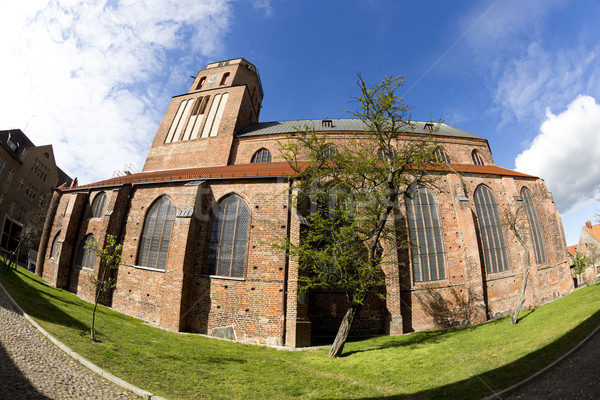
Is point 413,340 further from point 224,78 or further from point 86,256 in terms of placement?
point 224,78

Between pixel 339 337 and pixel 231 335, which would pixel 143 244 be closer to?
pixel 231 335

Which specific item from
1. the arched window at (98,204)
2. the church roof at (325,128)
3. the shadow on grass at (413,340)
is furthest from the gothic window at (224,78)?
the shadow on grass at (413,340)

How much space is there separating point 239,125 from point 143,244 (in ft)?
40.8

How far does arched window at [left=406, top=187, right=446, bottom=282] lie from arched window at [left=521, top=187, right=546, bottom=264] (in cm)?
779

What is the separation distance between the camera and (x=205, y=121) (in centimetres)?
2167

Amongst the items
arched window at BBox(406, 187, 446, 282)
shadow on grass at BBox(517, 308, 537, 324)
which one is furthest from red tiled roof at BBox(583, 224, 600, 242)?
arched window at BBox(406, 187, 446, 282)

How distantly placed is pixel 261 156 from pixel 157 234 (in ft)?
30.4

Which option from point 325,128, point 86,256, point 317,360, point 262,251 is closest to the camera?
point 317,360

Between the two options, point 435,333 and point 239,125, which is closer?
point 435,333

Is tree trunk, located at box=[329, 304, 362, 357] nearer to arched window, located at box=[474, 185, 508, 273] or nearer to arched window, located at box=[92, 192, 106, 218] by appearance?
arched window, located at box=[474, 185, 508, 273]

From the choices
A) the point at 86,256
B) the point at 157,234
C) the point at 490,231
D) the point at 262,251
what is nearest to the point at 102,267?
the point at 157,234

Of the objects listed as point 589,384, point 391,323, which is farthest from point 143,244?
point 589,384

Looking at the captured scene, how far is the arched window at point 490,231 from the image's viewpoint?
606 inches

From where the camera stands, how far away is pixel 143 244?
1426cm
